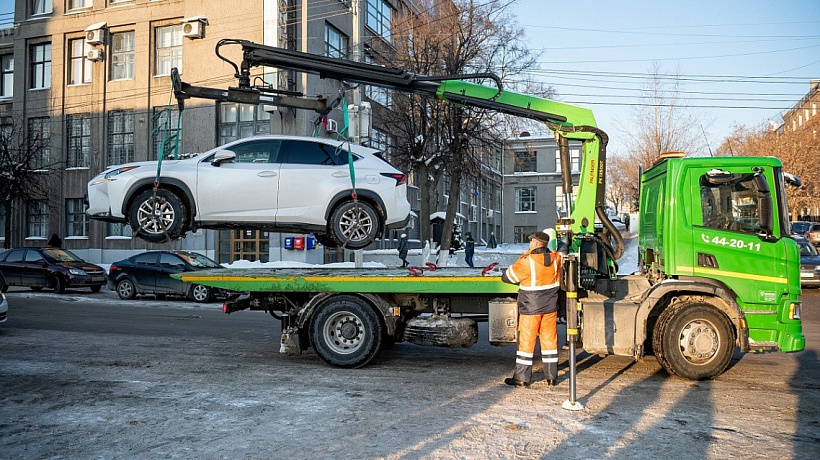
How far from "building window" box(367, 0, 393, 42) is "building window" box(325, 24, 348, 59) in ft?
5.14

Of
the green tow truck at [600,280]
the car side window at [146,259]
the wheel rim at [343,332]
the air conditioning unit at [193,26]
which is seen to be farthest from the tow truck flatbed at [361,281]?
the air conditioning unit at [193,26]

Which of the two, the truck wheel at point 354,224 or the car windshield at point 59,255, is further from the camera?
the car windshield at point 59,255

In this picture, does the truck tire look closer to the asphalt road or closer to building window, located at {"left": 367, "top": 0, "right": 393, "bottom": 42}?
the asphalt road

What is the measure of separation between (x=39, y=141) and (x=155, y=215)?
84.1ft

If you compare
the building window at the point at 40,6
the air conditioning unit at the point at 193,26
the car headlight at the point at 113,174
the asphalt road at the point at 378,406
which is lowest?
the asphalt road at the point at 378,406

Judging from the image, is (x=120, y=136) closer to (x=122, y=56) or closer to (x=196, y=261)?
(x=122, y=56)

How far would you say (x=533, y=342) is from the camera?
23.8 feet

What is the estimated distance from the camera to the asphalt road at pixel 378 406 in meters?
5.12

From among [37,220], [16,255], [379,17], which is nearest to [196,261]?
[16,255]

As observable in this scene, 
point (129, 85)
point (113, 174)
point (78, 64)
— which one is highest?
point (78, 64)

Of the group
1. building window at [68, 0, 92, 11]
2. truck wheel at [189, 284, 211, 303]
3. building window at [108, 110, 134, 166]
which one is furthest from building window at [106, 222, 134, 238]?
truck wheel at [189, 284, 211, 303]

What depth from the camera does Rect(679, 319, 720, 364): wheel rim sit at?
7.48 meters

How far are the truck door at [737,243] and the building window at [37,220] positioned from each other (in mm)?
30205

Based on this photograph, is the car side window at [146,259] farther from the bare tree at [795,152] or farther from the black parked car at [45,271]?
the bare tree at [795,152]
